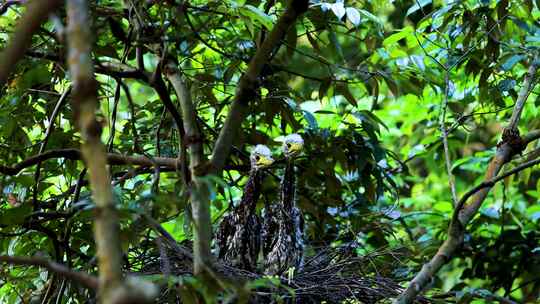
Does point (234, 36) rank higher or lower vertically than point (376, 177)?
higher

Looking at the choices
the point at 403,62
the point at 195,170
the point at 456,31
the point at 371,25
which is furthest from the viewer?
the point at 371,25

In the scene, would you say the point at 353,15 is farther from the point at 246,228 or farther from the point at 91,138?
Answer: the point at 91,138

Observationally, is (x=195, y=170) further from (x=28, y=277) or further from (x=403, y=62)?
(x=403, y=62)

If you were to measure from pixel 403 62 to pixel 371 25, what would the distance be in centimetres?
26

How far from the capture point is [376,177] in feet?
9.53

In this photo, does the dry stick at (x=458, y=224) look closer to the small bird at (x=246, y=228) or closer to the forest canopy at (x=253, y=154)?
the forest canopy at (x=253, y=154)

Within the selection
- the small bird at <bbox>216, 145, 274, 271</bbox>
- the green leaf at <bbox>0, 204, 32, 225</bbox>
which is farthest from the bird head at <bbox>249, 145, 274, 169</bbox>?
the green leaf at <bbox>0, 204, 32, 225</bbox>

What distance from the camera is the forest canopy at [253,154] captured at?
1.59 meters

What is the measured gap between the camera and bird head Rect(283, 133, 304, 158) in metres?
2.49

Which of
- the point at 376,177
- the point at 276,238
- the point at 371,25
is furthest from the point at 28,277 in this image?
the point at 371,25

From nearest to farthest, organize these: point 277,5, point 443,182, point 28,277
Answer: point 28,277, point 277,5, point 443,182

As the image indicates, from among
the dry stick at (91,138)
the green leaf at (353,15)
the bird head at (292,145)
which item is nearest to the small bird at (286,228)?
the bird head at (292,145)

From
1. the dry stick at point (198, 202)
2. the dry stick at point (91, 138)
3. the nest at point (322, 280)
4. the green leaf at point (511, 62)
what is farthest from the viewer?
the green leaf at point (511, 62)

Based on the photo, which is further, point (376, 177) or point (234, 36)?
point (376, 177)
